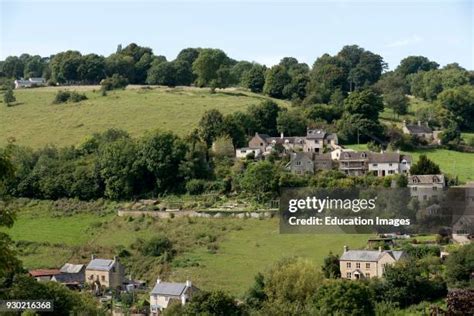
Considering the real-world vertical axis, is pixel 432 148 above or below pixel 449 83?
below

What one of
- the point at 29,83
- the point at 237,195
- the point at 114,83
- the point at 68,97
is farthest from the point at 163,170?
the point at 29,83

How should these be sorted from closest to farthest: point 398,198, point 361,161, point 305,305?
point 305,305 → point 398,198 → point 361,161

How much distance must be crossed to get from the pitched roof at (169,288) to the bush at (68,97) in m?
41.6

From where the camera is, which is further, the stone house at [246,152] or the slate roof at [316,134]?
the slate roof at [316,134]

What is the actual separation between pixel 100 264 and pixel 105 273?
69cm

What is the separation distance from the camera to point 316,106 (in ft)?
191

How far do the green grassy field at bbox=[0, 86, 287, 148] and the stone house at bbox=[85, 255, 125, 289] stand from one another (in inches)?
852

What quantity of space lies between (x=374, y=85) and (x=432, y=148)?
21.8 meters

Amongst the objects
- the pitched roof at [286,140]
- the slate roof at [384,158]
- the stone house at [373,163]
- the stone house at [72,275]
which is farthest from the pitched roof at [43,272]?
the slate roof at [384,158]

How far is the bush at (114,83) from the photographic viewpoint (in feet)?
249

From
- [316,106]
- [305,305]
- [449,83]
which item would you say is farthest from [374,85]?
[305,305]

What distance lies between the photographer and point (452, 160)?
5181 centimetres

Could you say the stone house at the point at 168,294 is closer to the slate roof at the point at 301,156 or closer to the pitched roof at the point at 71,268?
the pitched roof at the point at 71,268

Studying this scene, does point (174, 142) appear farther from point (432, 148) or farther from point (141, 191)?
point (432, 148)
